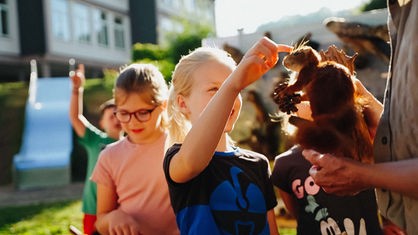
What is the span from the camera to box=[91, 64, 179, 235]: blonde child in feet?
7.78

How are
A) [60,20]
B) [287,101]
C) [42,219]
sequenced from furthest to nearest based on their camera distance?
[60,20] < [42,219] < [287,101]

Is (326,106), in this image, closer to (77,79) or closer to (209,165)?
(209,165)

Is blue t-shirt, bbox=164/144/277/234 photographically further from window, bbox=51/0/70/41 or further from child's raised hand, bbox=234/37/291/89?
window, bbox=51/0/70/41

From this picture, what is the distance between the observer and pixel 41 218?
7426mm

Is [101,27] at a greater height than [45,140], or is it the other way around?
[101,27]

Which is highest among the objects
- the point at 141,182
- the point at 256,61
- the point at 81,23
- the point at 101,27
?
the point at 81,23

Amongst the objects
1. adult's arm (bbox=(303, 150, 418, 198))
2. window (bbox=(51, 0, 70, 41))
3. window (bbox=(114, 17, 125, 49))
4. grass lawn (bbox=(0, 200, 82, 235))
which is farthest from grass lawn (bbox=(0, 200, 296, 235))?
window (bbox=(114, 17, 125, 49))

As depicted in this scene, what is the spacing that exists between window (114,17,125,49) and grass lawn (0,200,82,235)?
20.7m

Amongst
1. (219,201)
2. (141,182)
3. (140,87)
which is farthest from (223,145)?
(140,87)

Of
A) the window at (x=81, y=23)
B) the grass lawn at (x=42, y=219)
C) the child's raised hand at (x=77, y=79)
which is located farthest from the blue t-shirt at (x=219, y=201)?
the window at (x=81, y=23)

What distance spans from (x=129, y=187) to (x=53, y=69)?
2360 cm

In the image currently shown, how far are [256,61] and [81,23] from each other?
24.8 meters

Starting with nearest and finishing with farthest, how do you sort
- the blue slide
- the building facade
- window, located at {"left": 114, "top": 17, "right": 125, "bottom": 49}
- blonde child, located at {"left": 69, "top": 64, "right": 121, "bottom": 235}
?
blonde child, located at {"left": 69, "top": 64, "right": 121, "bottom": 235}
the blue slide
the building facade
window, located at {"left": 114, "top": 17, "right": 125, "bottom": 49}

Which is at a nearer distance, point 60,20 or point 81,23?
point 60,20
